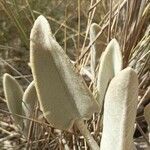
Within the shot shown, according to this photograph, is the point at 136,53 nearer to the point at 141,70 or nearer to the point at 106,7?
the point at 141,70

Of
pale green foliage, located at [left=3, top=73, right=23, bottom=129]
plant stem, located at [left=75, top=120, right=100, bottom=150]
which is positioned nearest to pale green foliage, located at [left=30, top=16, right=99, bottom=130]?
plant stem, located at [left=75, top=120, right=100, bottom=150]

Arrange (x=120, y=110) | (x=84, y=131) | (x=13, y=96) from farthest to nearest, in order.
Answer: (x=13, y=96) < (x=84, y=131) < (x=120, y=110)

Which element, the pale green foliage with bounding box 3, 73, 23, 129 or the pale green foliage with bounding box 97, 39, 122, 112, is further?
the pale green foliage with bounding box 3, 73, 23, 129

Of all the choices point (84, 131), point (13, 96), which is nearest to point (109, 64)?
point (84, 131)

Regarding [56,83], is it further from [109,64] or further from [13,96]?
[13,96]

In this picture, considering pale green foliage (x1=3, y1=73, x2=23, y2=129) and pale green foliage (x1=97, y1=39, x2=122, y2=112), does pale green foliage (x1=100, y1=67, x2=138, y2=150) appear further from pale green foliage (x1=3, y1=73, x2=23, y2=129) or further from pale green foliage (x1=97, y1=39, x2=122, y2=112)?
pale green foliage (x1=3, y1=73, x2=23, y2=129)

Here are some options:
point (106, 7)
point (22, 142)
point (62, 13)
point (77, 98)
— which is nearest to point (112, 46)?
point (77, 98)
